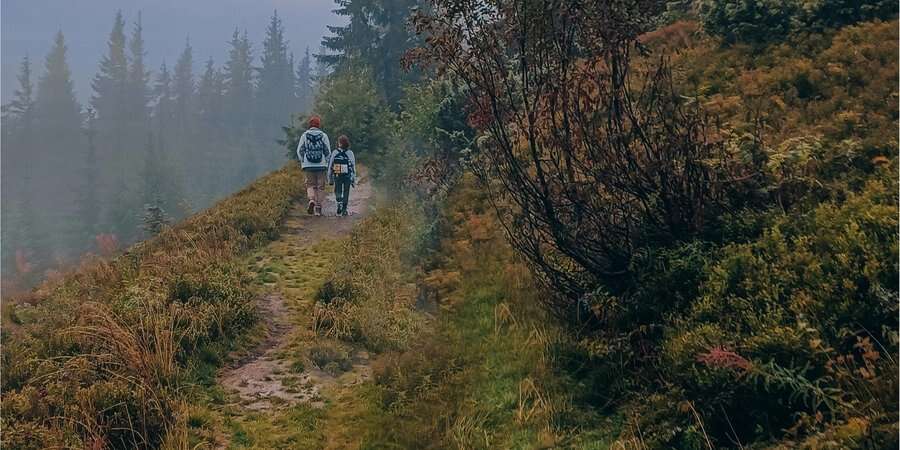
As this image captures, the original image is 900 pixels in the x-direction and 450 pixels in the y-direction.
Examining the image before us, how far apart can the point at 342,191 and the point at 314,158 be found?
3.39 feet

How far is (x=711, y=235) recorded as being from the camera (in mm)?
5262

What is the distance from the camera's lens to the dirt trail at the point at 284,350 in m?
6.03

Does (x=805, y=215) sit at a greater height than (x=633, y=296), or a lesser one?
greater

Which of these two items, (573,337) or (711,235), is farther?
(573,337)

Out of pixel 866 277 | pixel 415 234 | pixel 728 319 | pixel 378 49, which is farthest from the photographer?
pixel 378 49

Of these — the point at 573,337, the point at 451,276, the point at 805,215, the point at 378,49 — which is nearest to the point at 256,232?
the point at 451,276

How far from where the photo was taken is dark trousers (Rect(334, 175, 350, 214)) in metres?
13.3

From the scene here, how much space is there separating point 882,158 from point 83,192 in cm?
9388

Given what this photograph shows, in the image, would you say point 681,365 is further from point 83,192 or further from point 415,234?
point 83,192

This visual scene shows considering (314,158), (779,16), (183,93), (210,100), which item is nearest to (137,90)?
(183,93)

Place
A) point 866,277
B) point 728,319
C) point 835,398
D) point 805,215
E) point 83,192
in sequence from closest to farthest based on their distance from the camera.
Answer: point 835,398 < point 866,277 < point 728,319 < point 805,215 < point 83,192

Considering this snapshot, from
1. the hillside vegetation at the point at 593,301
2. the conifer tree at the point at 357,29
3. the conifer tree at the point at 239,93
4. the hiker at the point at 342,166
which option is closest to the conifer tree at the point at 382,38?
the conifer tree at the point at 357,29

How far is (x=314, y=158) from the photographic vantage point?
13.2m

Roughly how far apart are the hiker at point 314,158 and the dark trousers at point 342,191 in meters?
0.45
